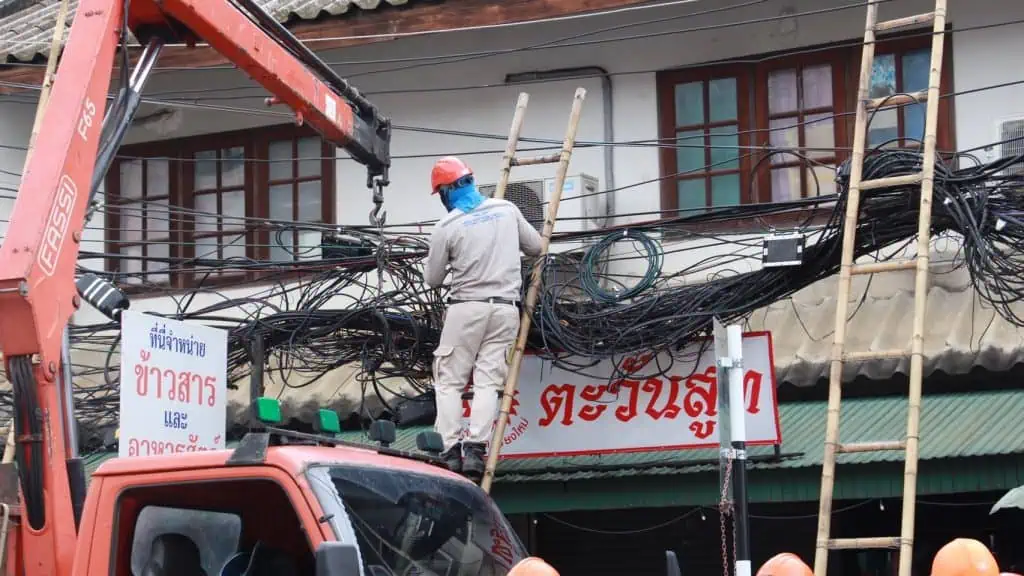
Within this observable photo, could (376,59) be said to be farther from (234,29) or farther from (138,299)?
(234,29)

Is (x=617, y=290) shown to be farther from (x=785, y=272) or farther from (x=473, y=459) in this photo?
(x=473, y=459)

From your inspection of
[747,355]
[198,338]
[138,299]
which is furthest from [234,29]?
[138,299]

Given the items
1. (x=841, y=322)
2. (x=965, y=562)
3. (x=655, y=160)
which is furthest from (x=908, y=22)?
(x=965, y=562)

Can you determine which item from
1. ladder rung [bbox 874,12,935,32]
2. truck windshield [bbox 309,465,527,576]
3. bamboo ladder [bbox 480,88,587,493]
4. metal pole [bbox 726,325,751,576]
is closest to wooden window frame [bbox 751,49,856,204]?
bamboo ladder [bbox 480,88,587,493]

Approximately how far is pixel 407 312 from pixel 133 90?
3.41 m

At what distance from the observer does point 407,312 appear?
409 inches

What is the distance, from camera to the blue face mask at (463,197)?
30.5 feet

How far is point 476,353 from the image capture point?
9.16 m

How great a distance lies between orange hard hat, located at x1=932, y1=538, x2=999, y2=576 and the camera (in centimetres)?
417

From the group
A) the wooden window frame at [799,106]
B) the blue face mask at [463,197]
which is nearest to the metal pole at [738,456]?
the blue face mask at [463,197]

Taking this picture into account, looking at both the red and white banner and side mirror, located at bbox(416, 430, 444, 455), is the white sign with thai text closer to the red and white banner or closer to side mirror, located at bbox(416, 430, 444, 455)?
side mirror, located at bbox(416, 430, 444, 455)

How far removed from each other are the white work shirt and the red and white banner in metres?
1.42

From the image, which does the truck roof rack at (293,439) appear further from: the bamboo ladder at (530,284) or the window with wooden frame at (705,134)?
the window with wooden frame at (705,134)

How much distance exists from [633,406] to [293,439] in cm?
509
